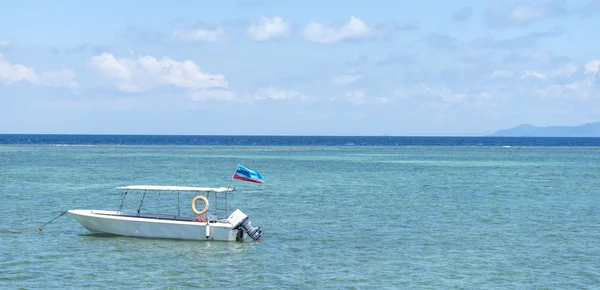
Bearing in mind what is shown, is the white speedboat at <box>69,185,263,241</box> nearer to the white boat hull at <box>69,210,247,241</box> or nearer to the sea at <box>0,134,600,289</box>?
the white boat hull at <box>69,210,247,241</box>

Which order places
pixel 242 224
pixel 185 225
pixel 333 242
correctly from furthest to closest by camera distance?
pixel 333 242, pixel 242 224, pixel 185 225

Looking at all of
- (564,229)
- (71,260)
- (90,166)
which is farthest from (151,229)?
(90,166)

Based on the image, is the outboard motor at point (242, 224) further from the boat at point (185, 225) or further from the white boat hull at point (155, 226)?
the white boat hull at point (155, 226)

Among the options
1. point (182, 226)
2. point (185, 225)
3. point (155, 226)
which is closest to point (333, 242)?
point (185, 225)

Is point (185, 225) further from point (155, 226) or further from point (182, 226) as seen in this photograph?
point (155, 226)

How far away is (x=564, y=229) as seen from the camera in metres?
40.6

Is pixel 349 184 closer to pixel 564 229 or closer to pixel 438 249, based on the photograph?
pixel 564 229

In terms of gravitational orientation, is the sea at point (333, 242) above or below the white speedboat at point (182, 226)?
below

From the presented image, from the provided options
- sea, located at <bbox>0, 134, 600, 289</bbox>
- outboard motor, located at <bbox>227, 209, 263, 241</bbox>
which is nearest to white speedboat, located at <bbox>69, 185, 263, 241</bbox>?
outboard motor, located at <bbox>227, 209, 263, 241</bbox>

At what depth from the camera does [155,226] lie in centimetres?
3588

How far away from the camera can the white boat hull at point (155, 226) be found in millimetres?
35438

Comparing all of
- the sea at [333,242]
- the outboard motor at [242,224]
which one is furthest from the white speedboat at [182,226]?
the sea at [333,242]

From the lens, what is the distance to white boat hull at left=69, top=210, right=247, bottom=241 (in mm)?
35438

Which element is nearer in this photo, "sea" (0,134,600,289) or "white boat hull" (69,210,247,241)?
"sea" (0,134,600,289)
